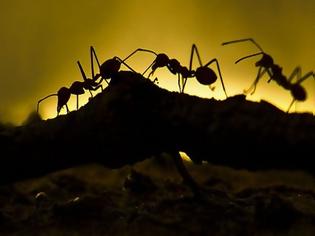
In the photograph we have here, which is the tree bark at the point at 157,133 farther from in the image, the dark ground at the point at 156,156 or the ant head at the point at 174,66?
the ant head at the point at 174,66

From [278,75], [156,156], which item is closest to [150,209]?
[156,156]

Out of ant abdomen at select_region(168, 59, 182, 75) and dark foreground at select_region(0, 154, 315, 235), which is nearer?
dark foreground at select_region(0, 154, 315, 235)

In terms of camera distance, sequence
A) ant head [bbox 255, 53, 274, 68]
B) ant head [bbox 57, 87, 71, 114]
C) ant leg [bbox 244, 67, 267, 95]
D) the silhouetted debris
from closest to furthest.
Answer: the silhouetted debris
ant leg [bbox 244, 67, 267, 95]
ant head [bbox 255, 53, 274, 68]
ant head [bbox 57, 87, 71, 114]

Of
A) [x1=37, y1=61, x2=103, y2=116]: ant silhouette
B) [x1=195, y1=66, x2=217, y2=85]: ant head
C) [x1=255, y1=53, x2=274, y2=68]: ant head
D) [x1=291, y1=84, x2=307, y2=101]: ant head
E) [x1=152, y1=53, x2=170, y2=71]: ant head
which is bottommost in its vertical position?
[x1=291, y1=84, x2=307, y2=101]: ant head

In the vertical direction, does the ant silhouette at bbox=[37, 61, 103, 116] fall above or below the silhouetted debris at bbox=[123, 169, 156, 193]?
above

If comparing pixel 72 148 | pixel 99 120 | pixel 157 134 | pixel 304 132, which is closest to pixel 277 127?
pixel 304 132

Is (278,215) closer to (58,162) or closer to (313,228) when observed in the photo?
(313,228)

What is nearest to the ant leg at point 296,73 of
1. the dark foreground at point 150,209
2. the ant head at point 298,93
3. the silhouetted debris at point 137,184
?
the ant head at point 298,93

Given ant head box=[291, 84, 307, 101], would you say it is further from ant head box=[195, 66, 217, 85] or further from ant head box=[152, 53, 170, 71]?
ant head box=[152, 53, 170, 71]

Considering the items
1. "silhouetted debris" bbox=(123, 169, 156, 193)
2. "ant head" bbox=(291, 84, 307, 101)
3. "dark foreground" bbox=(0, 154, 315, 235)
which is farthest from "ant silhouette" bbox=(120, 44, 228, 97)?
"silhouetted debris" bbox=(123, 169, 156, 193)
